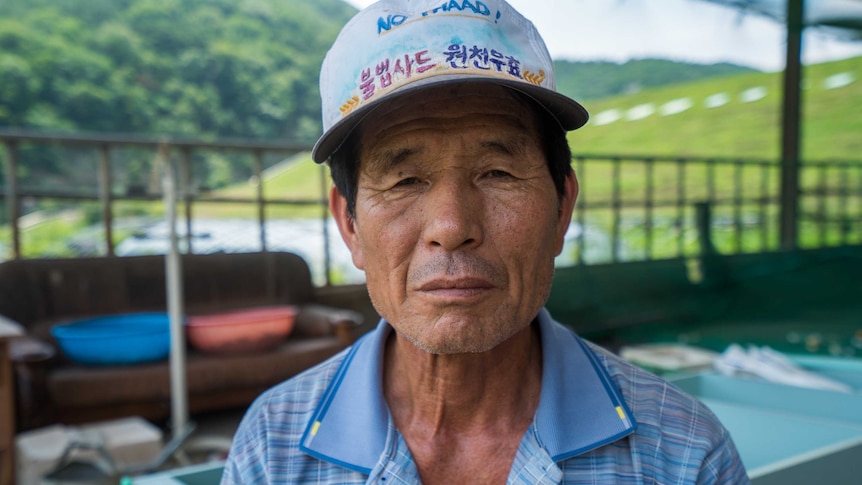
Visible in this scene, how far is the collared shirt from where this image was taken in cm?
87

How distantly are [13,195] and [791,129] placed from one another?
4652 millimetres

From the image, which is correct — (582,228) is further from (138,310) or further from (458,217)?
(458,217)

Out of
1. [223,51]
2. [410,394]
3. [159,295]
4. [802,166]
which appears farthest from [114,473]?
[802,166]

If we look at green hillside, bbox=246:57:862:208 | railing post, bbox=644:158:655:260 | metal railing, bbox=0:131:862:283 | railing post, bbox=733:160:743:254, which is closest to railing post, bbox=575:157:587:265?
metal railing, bbox=0:131:862:283

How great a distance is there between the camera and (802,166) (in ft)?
14.8

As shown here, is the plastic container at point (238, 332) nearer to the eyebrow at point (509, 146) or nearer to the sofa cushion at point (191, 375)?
the sofa cushion at point (191, 375)

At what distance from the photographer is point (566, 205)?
1002mm

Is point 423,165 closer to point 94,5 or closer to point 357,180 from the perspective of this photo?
point 357,180

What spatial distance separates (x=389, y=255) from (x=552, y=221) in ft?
0.72

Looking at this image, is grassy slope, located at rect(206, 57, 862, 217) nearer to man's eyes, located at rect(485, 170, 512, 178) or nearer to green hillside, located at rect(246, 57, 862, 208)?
green hillside, located at rect(246, 57, 862, 208)

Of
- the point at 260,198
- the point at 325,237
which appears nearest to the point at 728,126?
the point at 325,237

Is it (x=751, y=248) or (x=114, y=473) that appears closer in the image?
(x=114, y=473)

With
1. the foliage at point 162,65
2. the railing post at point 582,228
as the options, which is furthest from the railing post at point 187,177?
the railing post at point 582,228

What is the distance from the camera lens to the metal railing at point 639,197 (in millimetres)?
4219
